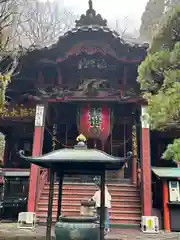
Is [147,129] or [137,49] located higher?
[137,49]

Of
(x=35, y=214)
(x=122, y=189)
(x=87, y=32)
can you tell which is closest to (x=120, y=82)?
(x=87, y=32)

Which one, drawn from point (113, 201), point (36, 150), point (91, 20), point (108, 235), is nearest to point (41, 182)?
point (36, 150)

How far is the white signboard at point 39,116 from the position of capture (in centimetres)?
1120

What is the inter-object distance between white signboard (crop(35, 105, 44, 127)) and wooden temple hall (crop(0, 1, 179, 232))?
0.04 meters

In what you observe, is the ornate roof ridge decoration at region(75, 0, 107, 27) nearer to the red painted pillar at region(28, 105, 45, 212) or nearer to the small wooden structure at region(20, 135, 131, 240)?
the red painted pillar at region(28, 105, 45, 212)

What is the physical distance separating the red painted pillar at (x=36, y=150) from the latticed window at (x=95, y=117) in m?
1.98

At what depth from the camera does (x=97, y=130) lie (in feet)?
38.1

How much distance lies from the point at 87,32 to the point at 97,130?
399cm

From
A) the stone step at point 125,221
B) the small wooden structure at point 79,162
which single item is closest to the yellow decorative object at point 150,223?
the stone step at point 125,221

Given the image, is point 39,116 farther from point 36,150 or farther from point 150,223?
point 150,223

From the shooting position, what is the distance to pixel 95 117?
11.7 m

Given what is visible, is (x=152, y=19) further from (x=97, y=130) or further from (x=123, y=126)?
(x=97, y=130)

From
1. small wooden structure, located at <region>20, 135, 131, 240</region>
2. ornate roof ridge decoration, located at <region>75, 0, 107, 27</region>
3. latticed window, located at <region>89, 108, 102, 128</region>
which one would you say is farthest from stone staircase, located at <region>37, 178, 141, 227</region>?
ornate roof ridge decoration, located at <region>75, 0, 107, 27</region>

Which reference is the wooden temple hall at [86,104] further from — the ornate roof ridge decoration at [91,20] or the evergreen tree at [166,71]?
the evergreen tree at [166,71]
